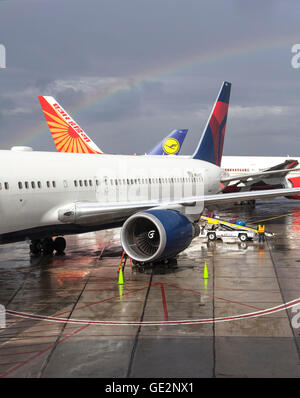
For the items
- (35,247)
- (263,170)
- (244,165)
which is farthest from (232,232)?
(244,165)

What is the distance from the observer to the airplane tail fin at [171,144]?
134ft

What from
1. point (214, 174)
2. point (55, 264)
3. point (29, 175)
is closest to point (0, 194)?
point (29, 175)

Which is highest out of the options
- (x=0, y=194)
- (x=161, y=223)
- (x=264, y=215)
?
(x=0, y=194)

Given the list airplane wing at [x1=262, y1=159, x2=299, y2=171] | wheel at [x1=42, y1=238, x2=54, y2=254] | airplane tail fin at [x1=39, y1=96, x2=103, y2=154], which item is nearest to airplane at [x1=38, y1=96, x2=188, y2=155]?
airplane tail fin at [x1=39, y1=96, x2=103, y2=154]

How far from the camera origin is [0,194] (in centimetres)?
1522

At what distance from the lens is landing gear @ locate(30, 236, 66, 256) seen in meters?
21.0

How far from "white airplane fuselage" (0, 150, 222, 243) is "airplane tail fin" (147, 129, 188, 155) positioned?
599 inches

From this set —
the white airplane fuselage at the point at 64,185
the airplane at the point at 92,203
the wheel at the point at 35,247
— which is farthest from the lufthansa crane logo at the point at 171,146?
the wheel at the point at 35,247

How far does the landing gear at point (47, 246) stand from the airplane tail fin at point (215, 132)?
1089 cm

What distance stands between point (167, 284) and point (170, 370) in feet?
21.7

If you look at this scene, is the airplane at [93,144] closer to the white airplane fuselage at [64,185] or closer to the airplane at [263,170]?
the airplane at [263,170]

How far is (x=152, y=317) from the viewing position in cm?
1210

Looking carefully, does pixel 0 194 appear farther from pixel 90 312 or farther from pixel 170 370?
pixel 170 370

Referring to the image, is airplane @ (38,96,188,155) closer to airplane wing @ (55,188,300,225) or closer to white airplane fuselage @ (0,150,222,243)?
white airplane fuselage @ (0,150,222,243)
